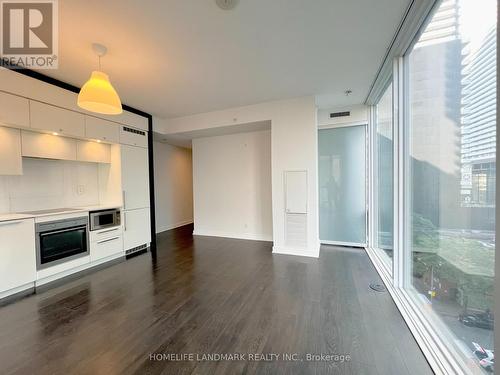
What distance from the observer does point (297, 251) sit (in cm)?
402

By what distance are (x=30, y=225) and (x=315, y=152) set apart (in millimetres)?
4288

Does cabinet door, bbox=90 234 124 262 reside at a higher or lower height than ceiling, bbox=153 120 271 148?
lower

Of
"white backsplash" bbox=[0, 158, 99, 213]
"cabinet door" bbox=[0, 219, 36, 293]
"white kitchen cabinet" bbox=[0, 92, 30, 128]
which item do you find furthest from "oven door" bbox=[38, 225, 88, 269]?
"white kitchen cabinet" bbox=[0, 92, 30, 128]

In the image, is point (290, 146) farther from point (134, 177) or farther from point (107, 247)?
point (107, 247)

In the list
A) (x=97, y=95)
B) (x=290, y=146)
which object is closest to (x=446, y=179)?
(x=290, y=146)

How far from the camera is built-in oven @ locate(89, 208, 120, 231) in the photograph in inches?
135

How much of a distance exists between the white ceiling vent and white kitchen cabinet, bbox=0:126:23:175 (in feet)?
10.0

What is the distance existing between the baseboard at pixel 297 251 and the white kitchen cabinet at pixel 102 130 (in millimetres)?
3633

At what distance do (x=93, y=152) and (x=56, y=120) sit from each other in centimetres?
77

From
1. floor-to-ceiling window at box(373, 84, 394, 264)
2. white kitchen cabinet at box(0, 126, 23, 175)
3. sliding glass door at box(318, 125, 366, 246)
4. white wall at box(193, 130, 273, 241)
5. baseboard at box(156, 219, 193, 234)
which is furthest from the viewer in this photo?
baseboard at box(156, 219, 193, 234)

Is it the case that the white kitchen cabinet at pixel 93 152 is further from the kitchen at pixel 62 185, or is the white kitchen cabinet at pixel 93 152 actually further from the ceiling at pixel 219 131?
the ceiling at pixel 219 131

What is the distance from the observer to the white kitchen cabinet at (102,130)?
3459mm

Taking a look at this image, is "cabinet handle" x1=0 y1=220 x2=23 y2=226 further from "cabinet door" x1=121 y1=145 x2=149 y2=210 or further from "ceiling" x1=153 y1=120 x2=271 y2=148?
"ceiling" x1=153 y1=120 x2=271 y2=148

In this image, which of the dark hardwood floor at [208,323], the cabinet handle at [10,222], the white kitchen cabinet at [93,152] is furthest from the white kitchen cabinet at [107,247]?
the white kitchen cabinet at [93,152]
